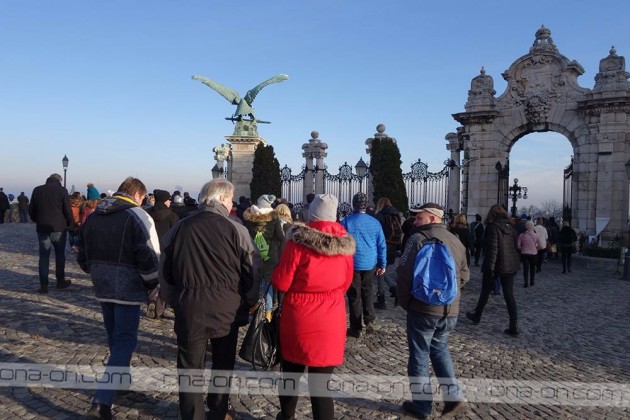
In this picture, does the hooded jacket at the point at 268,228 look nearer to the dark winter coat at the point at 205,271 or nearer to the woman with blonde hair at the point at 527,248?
the dark winter coat at the point at 205,271

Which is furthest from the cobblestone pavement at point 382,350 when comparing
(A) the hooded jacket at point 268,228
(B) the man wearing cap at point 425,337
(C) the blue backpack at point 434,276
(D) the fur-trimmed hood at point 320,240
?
(D) the fur-trimmed hood at point 320,240

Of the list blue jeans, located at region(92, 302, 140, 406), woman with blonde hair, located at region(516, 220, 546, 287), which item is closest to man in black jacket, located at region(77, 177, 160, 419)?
blue jeans, located at region(92, 302, 140, 406)

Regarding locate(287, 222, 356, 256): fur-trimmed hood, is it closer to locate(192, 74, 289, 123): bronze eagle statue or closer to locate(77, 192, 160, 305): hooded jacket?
locate(77, 192, 160, 305): hooded jacket

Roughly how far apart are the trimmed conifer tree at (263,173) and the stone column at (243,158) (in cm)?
67

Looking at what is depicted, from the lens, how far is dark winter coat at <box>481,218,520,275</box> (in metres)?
6.96

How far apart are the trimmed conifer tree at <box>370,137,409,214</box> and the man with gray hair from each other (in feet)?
56.0

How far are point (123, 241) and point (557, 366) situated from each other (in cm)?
503

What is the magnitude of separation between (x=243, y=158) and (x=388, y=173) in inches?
289

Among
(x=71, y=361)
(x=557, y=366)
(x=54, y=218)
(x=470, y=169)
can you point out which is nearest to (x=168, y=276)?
(x=71, y=361)

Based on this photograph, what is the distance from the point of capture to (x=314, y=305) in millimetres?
3365

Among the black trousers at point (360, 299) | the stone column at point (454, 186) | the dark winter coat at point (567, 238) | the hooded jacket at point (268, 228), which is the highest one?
the stone column at point (454, 186)

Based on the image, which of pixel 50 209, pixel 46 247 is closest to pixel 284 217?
pixel 50 209

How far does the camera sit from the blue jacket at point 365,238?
21.1ft

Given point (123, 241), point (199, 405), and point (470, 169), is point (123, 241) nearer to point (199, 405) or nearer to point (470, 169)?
point (199, 405)
